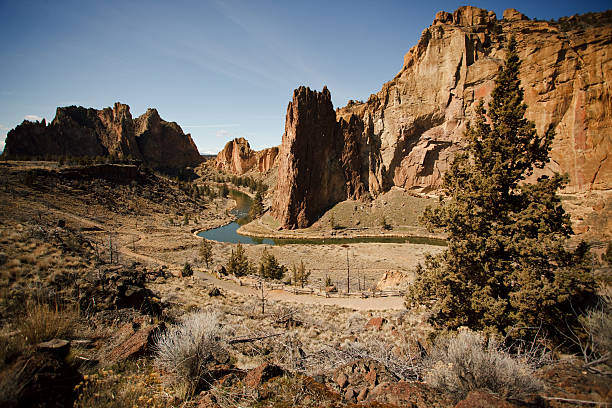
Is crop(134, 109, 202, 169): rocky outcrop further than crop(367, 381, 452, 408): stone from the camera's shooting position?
Yes

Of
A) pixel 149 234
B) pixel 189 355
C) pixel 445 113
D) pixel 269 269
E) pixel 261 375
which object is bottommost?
pixel 269 269

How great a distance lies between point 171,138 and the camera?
174250 millimetres

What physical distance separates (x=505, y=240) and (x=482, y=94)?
84222mm

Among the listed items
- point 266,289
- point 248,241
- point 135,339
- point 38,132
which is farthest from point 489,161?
point 38,132

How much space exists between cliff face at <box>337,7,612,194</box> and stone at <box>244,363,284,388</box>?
79940 millimetres

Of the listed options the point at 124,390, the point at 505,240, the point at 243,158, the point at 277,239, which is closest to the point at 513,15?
the point at 277,239

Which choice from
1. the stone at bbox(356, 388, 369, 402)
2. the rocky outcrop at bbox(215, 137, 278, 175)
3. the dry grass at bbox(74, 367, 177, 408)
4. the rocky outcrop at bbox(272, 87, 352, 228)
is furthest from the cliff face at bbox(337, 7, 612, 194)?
the dry grass at bbox(74, 367, 177, 408)

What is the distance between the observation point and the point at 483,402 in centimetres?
305

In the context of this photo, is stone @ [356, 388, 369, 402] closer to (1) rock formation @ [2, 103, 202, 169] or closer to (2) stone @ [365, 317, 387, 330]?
(2) stone @ [365, 317, 387, 330]

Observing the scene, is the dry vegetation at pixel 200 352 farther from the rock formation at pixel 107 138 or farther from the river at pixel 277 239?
the rock formation at pixel 107 138

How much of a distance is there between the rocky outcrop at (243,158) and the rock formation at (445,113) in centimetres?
7986

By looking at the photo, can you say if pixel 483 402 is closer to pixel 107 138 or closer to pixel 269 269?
pixel 269 269

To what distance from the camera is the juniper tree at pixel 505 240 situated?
6.83 metres

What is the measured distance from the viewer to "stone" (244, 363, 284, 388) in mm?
4082
